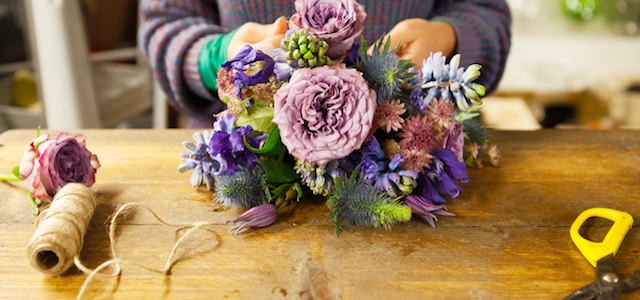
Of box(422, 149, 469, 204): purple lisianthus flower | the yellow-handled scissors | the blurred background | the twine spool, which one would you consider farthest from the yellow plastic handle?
the blurred background

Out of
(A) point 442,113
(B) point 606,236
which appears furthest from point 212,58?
(B) point 606,236

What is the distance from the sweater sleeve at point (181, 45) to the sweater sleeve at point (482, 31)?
0.41m

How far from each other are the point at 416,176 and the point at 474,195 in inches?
4.7

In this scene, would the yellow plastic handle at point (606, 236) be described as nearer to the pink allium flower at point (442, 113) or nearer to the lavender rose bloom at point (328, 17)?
the pink allium flower at point (442, 113)

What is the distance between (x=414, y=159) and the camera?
2.12ft

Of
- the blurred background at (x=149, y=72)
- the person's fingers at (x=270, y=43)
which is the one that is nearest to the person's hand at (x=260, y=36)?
the person's fingers at (x=270, y=43)

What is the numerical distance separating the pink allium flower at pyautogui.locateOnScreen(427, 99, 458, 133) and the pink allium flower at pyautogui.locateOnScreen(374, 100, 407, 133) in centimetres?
3

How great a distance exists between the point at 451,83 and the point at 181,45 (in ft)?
1.76

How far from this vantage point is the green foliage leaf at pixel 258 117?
2.09 feet

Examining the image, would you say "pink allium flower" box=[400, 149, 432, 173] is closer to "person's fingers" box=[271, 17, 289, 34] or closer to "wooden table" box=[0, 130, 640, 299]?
"wooden table" box=[0, 130, 640, 299]

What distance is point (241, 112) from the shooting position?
64 centimetres

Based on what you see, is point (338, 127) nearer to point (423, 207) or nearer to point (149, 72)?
point (423, 207)

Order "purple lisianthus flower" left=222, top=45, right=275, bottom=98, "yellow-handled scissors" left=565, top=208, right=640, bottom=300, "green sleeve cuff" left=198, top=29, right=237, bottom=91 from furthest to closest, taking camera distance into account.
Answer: "green sleeve cuff" left=198, top=29, right=237, bottom=91 → "purple lisianthus flower" left=222, top=45, right=275, bottom=98 → "yellow-handled scissors" left=565, top=208, right=640, bottom=300

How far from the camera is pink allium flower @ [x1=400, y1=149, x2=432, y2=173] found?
0.64m
